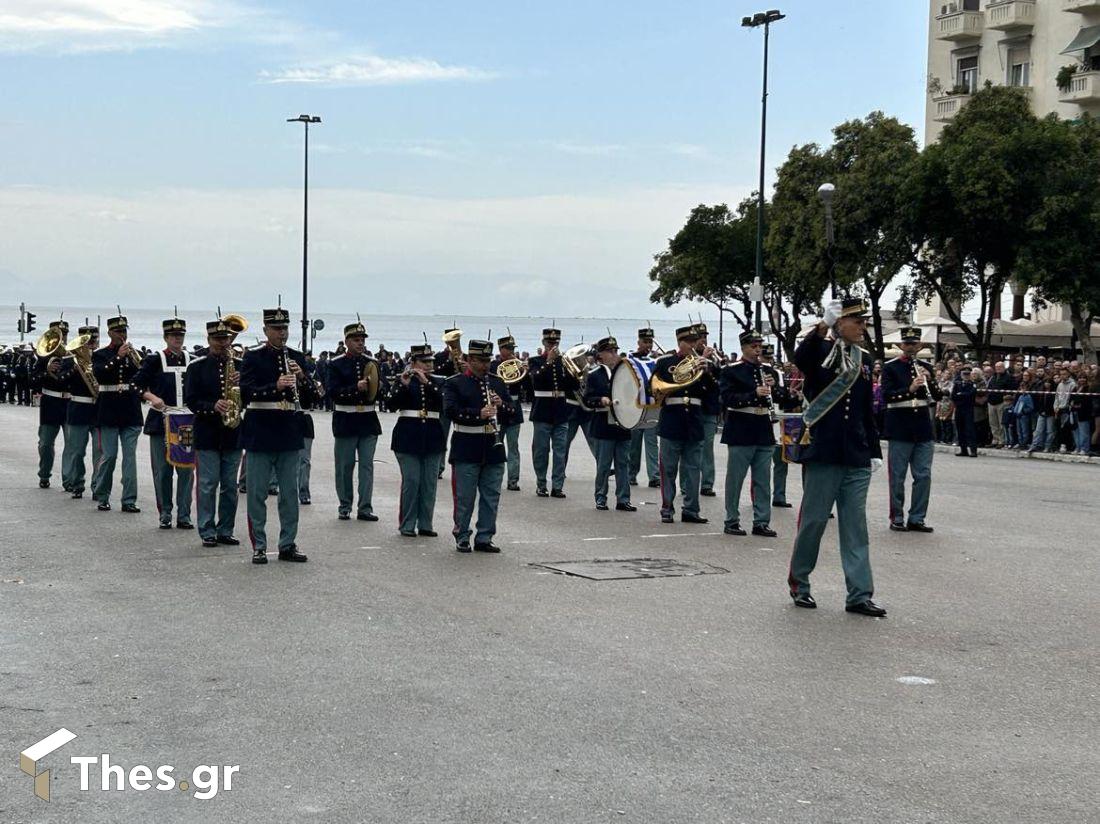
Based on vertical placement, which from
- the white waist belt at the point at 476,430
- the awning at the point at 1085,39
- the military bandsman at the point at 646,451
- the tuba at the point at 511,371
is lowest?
the military bandsman at the point at 646,451

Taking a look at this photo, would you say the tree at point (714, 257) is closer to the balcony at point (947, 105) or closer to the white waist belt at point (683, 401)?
the balcony at point (947, 105)

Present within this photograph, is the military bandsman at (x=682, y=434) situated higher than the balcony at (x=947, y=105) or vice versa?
the balcony at (x=947, y=105)

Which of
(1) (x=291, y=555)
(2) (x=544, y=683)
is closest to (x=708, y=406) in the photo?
(1) (x=291, y=555)

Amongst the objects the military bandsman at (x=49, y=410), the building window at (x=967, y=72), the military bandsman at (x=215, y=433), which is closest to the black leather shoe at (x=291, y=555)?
the military bandsman at (x=215, y=433)

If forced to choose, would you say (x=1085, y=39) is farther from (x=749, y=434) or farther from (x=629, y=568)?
(x=629, y=568)

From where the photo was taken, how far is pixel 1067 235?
37062 millimetres

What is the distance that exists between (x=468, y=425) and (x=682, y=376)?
312 cm

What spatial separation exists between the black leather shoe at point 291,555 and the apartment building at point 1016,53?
40709mm

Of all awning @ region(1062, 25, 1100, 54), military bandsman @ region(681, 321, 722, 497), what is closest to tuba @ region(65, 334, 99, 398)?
military bandsman @ region(681, 321, 722, 497)

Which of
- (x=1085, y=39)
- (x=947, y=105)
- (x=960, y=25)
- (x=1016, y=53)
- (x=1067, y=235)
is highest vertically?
(x=960, y=25)

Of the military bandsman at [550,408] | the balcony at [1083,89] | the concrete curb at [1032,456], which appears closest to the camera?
the military bandsman at [550,408]

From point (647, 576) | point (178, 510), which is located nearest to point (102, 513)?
point (178, 510)

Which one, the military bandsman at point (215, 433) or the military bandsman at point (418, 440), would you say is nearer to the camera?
the military bandsman at point (215, 433)

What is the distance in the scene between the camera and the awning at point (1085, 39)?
49.6 metres
